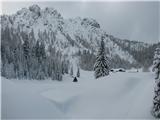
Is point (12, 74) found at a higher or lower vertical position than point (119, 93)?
lower

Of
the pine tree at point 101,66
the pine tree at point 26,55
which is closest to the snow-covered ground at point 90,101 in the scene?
the pine tree at point 101,66

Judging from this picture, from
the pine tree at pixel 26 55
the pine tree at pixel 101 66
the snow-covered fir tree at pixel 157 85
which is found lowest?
the pine tree at pixel 26 55

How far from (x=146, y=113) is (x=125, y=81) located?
11286mm

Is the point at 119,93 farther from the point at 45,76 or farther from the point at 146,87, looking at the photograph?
the point at 45,76

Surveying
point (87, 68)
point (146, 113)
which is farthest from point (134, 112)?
point (87, 68)

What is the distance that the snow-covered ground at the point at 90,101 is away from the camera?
74.5 feet

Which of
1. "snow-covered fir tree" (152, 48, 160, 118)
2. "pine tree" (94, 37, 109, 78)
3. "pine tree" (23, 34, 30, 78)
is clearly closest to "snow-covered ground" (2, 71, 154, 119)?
"snow-covered fir tree" (152, 48, 160, 118)

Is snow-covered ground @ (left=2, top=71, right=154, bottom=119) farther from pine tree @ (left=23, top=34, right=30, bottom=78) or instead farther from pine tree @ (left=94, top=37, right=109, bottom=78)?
pine tree @ (left=23, top=34, right=30, bottom=78)

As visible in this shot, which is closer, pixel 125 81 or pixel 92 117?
pixel 92 117

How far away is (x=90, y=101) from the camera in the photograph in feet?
111

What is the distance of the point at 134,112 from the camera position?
90.1 feet

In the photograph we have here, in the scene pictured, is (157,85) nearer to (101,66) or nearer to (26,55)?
(101,66)

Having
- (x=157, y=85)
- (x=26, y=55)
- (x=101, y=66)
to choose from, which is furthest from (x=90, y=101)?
(x=26, y=55)

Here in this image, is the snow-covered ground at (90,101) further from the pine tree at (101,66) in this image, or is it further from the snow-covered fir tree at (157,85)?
the pine tree at (101,66)
